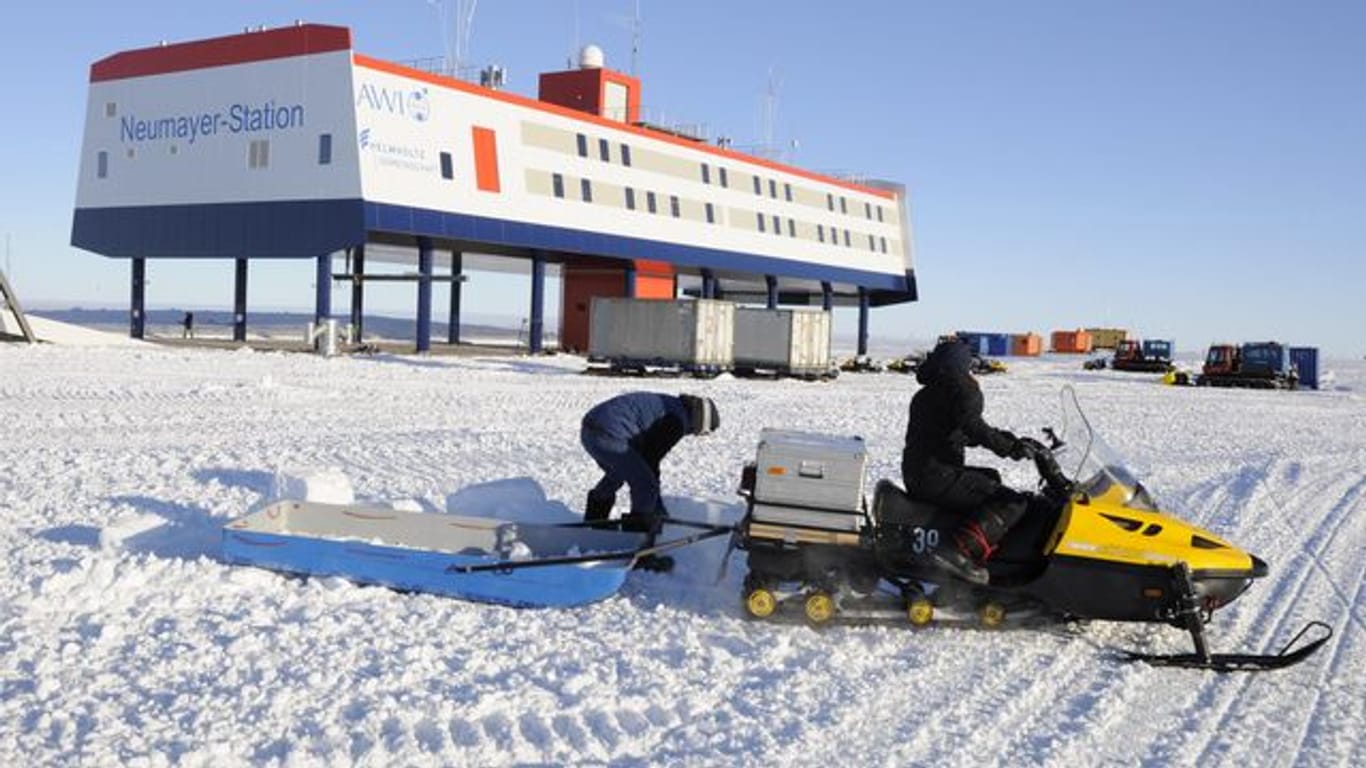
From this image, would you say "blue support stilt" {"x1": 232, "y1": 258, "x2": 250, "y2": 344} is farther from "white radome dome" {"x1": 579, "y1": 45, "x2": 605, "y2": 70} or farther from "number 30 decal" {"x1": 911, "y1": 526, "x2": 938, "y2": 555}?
"number 30 decal" {"x1": 911, "y1": 526, "x2": 938, "y2": 555}

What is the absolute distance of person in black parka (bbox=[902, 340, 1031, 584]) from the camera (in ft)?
22.3

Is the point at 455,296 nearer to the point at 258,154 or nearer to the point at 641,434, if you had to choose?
the point at 258,154

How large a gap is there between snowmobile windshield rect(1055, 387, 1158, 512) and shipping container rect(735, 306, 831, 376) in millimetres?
27195

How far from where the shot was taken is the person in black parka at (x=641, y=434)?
790 centimetres

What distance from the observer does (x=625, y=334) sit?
32844 millimetres

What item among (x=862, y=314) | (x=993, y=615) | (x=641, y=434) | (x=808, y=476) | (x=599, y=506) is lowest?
Answer: (x=993, y=615)

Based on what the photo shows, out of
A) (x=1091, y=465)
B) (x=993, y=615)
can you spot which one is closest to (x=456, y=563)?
(x=993, y=615)

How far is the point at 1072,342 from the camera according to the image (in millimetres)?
83625

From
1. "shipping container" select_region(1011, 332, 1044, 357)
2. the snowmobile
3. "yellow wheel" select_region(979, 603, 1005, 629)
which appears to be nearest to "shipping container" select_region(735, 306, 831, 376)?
the snowmobile

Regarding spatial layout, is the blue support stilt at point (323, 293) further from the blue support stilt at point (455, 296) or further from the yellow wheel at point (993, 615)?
the yellow wheel at point (993, 615)

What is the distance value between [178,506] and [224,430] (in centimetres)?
567

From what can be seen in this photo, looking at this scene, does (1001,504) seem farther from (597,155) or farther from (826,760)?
(597,155)

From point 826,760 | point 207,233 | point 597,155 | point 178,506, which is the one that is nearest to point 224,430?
point 178,506

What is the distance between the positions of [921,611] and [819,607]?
61cm
